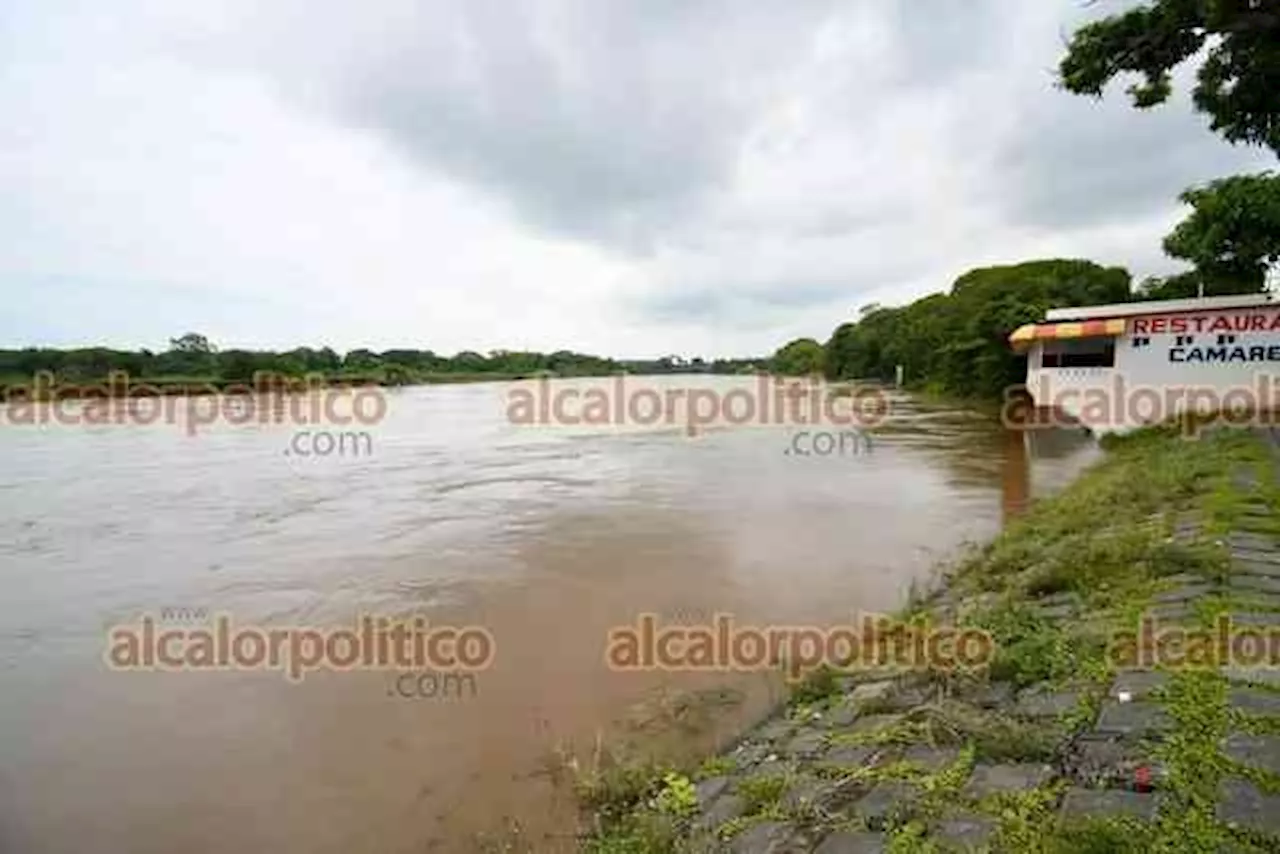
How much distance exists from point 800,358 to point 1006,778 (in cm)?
9202

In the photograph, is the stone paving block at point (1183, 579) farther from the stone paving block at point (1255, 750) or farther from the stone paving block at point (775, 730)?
the stone paving block at point (775, 730)

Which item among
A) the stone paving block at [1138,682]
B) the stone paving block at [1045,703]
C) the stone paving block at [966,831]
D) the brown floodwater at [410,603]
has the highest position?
the stone paving block at [1138,682]

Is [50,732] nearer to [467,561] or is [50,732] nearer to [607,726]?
[607,726]

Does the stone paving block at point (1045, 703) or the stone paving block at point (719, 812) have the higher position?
the stone paving block at point (1045, 703)

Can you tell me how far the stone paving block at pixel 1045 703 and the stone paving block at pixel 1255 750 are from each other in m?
0.60

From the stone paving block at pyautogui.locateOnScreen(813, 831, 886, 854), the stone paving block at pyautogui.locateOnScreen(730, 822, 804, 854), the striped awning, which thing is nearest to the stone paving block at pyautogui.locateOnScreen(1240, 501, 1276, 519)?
the stone paving block at pyautogui.locateOnScreen(813, 831, 886, 854)

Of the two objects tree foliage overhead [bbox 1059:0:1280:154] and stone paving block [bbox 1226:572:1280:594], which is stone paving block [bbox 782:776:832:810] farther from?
tree foliage overhead [bbox 1059:0:1280:154]

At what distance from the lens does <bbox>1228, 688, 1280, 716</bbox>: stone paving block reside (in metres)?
2.83

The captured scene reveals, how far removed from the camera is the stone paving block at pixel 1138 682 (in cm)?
314

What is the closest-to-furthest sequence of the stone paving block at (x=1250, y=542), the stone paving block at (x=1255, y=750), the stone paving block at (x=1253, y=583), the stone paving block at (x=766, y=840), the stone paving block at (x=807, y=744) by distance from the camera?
the stone paving block at (x=1255, y=750) < the stone paving block at (x=766, y=840) < the stone paving block at (x=807, y=744) < the stone paving block at (x=1253, y=583) < the stone paving block at (x=1250, y=542)

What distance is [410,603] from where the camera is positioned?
663 centimetres

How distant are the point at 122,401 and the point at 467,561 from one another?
149 ft

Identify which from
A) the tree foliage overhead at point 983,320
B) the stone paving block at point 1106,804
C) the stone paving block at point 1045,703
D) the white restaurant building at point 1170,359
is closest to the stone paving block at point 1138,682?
the stone paving block at point 1045,703

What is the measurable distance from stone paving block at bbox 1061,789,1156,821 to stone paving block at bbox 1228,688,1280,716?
2.58ft
